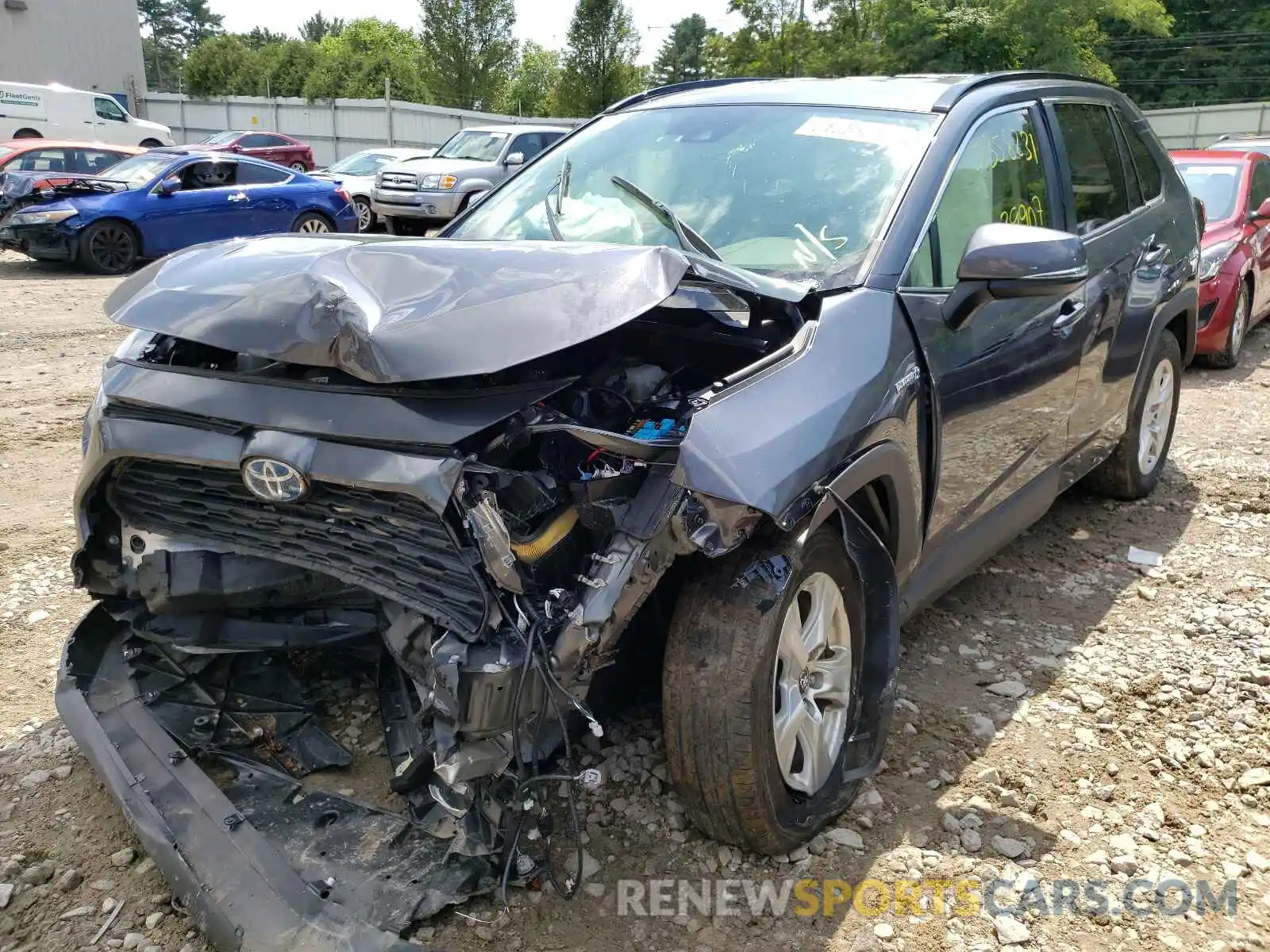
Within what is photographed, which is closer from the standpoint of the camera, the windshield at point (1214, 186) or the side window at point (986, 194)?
the side window at point (986, 194)

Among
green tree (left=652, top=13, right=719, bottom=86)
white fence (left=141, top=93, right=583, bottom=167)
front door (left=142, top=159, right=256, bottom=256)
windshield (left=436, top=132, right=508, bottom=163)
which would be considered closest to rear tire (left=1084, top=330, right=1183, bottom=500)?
front door (left=142, top=159, right=256, bottom=256)

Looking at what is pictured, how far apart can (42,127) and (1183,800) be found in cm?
A: 2863

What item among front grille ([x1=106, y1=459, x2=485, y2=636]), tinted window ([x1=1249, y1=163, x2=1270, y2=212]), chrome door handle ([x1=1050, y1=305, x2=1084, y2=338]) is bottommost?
front grille ([x1=106, y1=459, x2=485, y2=636])

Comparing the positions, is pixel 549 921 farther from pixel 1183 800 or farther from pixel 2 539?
pixel 2 539

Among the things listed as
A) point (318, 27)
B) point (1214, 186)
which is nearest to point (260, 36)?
point (318, 27)

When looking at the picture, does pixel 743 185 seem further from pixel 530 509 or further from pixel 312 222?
pixel 312 222

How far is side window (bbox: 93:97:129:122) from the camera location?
83.4 feet

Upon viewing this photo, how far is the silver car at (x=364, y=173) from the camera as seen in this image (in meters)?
17.1

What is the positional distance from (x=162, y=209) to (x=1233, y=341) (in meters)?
11.7

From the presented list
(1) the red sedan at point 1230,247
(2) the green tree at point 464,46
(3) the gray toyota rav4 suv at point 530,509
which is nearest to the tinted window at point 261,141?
(2) the green tree at point 464,46

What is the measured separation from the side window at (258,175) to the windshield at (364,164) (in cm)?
425

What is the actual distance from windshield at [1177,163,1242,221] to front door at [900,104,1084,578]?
5.52 meters

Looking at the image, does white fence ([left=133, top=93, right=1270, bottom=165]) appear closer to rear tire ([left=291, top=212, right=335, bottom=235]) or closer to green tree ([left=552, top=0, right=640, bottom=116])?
green tree ([left=552, top=0, right=640, bottom=116])

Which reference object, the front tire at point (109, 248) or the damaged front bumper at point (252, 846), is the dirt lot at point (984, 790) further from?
the front tire at point (109, 248)
